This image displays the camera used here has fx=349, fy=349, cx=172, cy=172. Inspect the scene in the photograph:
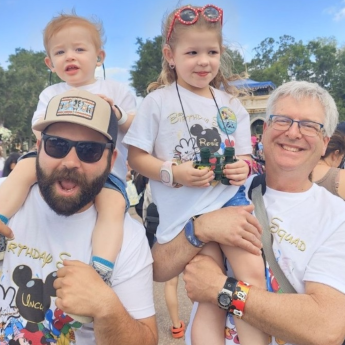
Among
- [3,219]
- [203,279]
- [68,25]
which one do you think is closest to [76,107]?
[3,219]

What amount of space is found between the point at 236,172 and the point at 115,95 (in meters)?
1.14

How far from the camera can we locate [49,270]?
1.90 m

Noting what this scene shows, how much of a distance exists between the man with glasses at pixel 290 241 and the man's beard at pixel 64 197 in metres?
0.58

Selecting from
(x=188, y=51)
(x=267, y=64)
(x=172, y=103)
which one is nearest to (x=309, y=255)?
(x=172, y=103)

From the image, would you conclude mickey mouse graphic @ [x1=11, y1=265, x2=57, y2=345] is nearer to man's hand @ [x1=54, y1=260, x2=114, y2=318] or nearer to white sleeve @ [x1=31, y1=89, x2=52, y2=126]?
man's hand @ [x1=54, y1=260, x2=114, y2=318]

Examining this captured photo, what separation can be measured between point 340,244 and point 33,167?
1772 millimetres

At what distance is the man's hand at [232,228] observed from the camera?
6.10 ft

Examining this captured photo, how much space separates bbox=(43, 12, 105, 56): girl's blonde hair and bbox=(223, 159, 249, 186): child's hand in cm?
139

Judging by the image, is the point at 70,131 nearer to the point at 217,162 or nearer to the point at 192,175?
the point at 192,175

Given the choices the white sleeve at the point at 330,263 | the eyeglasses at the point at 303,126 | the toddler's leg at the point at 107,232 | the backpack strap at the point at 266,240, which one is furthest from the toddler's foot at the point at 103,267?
the eyeglasses at the point at 303,126

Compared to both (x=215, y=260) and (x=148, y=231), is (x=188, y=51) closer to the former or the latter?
(x=215, y=260)

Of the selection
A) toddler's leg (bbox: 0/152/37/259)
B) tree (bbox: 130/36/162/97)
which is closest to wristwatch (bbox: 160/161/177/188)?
toddler's leg (bbox: 0/152/37/259)

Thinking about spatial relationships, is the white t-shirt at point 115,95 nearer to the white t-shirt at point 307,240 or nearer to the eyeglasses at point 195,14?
the eyeglasses at point 195,14

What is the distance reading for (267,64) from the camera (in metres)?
77.4
